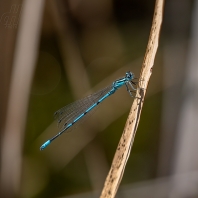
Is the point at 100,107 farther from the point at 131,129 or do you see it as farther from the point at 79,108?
the point at 131,129

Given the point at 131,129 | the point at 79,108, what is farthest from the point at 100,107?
the point at 131,129

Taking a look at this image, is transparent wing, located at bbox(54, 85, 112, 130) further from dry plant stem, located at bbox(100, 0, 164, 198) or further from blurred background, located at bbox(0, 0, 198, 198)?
dry plant stem, located at bbox(100, 0, 164, 198)

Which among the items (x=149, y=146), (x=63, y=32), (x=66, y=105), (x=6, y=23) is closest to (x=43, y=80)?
(x=66, y=105)

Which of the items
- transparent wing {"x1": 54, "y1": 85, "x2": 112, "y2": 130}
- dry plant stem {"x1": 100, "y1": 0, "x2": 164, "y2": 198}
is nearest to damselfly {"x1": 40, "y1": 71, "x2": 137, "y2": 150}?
transparent wing {"x1": 54, "y1": 85, "x2": 112, "y2": 130}

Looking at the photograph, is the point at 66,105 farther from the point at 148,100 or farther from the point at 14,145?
the point at 148,100

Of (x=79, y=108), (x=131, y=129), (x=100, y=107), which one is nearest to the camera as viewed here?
(x=131, y=129)

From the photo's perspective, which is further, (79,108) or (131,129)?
(79,108)
